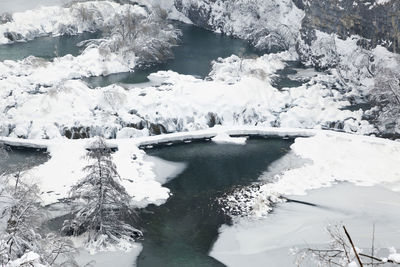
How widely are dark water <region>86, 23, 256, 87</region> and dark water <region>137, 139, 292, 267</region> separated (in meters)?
14.1

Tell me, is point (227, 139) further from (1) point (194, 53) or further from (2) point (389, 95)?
(1) point (194, 53)

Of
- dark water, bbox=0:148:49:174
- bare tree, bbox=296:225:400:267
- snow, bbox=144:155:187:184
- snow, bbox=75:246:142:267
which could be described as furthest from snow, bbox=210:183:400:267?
dark water, bbox=0:148:49:174

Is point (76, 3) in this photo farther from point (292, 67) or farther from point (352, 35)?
point (352, 35)

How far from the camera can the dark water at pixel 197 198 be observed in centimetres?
1828

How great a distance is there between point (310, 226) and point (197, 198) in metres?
5.89

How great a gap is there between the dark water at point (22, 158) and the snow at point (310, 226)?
13.1 m

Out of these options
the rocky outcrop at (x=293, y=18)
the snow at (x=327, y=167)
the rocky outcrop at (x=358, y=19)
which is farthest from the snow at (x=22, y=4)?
the snow at (x=327, y=167)

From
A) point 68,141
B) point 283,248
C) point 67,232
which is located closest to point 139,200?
point 67,232

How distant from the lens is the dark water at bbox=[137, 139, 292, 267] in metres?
18.3

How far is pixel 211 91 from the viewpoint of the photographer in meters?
35.3

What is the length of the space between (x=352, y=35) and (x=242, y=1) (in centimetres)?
1895

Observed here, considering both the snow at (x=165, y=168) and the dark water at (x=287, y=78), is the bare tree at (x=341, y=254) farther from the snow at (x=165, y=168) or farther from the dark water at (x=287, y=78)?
the dark water at (x=287, y=78)

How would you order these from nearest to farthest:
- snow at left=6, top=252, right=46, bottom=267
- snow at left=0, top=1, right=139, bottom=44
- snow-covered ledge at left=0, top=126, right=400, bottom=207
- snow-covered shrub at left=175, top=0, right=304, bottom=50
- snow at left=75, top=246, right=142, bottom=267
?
snow at left=6, top=252, right=46, bottom=267
snow at left=75, top=246, right=142, bottom=267
snow-covered ledge at left=0, top=126, right=400, bottom=207
snow-covered shrub at left=175, top=0, right=304, bottom=50
snow at left=0, top=1, right=139, bottom=44

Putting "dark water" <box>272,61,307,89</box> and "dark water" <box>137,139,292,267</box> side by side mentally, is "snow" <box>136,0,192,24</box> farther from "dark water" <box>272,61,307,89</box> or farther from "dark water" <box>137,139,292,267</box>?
"dark water" <box>137,139,292,267</box>
